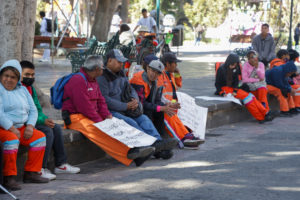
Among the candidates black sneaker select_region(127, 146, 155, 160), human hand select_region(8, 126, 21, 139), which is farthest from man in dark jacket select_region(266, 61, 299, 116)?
human hand select_region(8, 126, 21, 139)

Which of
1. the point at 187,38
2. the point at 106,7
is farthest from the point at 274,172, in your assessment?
the point at 187,38

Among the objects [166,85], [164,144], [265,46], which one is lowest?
[164,144]

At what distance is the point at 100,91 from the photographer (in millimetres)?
6930

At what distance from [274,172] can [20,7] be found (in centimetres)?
377

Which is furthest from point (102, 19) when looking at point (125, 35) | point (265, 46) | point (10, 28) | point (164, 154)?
point (164, 154)

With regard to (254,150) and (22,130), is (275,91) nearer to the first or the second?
(254,150)

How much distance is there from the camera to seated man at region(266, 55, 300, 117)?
11.8 meters

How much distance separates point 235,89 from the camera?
423 inches

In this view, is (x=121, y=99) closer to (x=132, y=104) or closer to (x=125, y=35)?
(x=132, y=104)

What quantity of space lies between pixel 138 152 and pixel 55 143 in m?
0.92

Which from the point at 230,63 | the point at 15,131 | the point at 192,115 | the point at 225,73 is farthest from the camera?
the point at 225,73

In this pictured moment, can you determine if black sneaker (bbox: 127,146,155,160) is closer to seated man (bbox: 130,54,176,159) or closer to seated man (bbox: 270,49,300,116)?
seated man (bbox: 130,54,176,159)

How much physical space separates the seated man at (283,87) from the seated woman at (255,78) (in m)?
0.81

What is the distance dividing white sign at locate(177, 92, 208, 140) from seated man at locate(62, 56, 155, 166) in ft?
5.79
